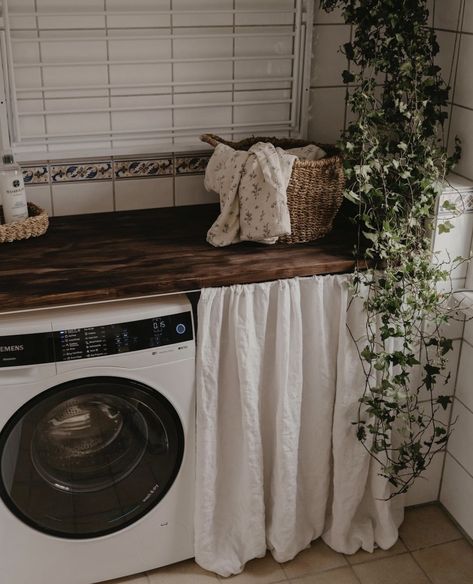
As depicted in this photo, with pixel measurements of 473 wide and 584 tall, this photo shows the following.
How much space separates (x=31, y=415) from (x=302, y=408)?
0.75 metres

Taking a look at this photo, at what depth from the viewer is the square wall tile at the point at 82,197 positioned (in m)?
2.38

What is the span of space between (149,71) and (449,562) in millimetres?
1744

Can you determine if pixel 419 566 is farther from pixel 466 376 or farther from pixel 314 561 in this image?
pixel 466 376

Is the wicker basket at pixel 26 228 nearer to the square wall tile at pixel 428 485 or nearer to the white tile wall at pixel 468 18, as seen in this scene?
the white tile wall at pixel 468 18

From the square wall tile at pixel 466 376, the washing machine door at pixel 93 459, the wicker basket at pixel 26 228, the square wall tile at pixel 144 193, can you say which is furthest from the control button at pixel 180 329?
the square wall tile at pixel 466 376

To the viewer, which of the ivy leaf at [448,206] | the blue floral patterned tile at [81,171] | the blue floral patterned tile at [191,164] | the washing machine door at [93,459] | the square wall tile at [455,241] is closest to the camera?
the washing machine door at [93,459]

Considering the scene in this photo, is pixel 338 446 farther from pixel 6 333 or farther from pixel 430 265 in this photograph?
pixel 6 333

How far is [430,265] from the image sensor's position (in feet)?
6.93

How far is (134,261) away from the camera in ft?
6.66

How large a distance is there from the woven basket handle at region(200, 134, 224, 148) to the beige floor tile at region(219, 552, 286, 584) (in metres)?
1.25

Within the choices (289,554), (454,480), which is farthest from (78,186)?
(454,480)

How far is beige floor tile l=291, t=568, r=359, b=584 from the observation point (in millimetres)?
2213

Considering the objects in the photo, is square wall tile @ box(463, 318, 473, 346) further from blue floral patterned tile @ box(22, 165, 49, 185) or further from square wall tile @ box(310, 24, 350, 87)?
blue floral patterned tile @ box(22, 165, 49, 185)

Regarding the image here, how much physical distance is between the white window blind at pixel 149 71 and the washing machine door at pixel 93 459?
0.81 metres
